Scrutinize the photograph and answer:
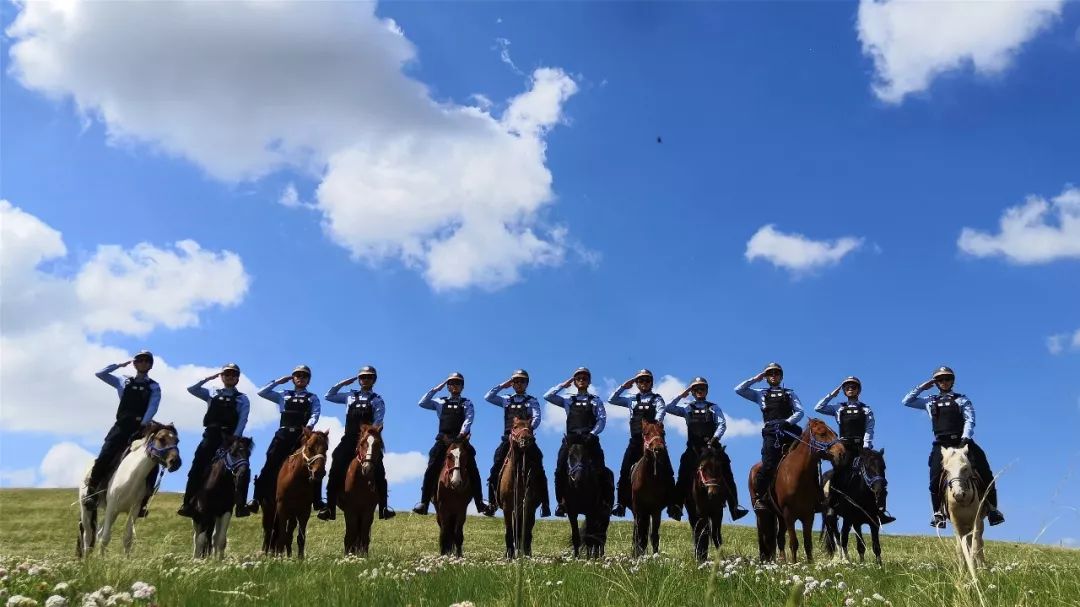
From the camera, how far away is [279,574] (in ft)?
30.9

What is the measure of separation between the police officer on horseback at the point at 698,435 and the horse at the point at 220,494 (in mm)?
9698

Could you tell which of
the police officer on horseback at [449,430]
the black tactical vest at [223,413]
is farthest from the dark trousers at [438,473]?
the black tactical vest at [223,413]

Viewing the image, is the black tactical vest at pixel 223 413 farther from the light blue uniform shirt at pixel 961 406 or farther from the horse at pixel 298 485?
the light blue uniform shirt at pixel 961 406

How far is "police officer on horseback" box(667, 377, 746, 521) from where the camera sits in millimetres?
17469

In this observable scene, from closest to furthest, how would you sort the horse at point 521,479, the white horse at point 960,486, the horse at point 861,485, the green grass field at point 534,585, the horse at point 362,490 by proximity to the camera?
1. the green grass field at point 534,585
2. the white horse at point 960,486
3. the horse at point 521,479
4. the horse at point 362,490
5. the horse at point 861,485

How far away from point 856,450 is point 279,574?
581 inches

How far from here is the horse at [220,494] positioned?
16781mm

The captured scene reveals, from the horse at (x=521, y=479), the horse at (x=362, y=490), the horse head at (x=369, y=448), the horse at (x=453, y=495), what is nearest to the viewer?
the horse at (x=521, y=479)

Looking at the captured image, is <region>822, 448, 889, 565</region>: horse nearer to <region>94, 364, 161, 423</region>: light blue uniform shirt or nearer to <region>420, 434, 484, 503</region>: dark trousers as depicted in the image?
<region>420, 434, 484, 503</region>: dark trousers

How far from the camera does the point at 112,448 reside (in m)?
17.5

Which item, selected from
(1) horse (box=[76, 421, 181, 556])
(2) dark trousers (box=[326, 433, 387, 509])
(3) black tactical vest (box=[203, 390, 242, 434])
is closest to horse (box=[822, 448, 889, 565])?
(2) dark trousers (box=[326, 433, 387, 509])

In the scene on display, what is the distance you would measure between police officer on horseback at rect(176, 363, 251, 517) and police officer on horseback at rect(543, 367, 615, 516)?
6.98 metres

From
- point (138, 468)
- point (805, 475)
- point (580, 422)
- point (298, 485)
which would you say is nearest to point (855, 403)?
point (805, 475)

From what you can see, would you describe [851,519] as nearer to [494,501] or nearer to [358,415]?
[494,501]
